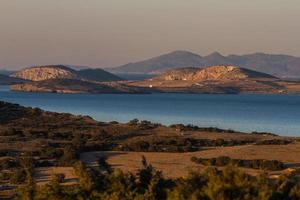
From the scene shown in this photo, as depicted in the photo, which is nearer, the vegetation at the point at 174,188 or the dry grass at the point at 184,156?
the vegetation at the point at 174,188

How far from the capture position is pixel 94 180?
20.6 m

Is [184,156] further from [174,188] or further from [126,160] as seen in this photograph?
[174,188]

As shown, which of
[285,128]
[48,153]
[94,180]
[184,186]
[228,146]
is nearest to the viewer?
[184,186]

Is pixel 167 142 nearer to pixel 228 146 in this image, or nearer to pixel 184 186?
pixel 228 146

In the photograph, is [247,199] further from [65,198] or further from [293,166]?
[293,166]

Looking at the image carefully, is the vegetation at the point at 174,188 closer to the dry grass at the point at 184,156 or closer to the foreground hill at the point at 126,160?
the foreground hill at the point at 126,160

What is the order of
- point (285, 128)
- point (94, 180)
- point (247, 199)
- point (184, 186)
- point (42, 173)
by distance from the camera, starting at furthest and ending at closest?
1. point (285, 128)
2. point (42, 173)
3. point (94, 180)
4. point (184, 186)
5. point (247, 199)

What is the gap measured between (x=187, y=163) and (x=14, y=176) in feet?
29.5

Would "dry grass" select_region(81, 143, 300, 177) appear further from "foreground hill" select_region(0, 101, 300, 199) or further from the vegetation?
the vegetation

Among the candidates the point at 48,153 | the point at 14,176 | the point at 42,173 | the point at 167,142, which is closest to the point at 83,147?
the point at 48,153

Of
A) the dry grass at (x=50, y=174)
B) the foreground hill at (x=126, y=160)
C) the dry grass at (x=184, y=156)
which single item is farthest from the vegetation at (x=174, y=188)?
the dry grass at (x=184, y=156)

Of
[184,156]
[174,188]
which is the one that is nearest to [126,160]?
[184,156]

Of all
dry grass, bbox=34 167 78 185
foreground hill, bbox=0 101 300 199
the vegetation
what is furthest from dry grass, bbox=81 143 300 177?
the vegetation

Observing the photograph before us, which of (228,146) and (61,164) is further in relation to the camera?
(228,146)
